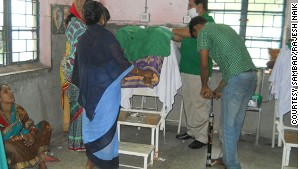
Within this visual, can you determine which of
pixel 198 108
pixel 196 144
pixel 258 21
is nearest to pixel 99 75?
pixel 198 108

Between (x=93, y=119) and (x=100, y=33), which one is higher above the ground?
(x=100, y=33)

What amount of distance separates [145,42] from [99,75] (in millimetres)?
1047

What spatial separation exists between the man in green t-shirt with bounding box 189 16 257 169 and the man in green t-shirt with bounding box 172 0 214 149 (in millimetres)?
841

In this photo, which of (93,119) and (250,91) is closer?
(93,119)

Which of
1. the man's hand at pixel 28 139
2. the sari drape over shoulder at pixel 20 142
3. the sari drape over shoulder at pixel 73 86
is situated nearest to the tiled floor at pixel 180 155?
the sari drape over shoulder at pixel 73 86

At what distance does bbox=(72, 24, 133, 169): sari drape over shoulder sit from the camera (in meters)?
2.72

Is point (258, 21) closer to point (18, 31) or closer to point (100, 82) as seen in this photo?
point (100, 82)

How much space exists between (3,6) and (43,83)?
3.45 ft

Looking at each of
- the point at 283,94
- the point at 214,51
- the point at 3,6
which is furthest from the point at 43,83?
the point at 283,94

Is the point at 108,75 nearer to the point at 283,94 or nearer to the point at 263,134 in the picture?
the point at 283,94

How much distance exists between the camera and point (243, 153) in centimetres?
429

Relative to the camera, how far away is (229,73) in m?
3.29

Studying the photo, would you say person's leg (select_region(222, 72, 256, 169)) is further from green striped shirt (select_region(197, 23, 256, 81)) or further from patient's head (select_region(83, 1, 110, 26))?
patient's head (select_region(83, 1, 110, 26))

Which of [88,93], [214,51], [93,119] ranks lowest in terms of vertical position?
[93,119]
